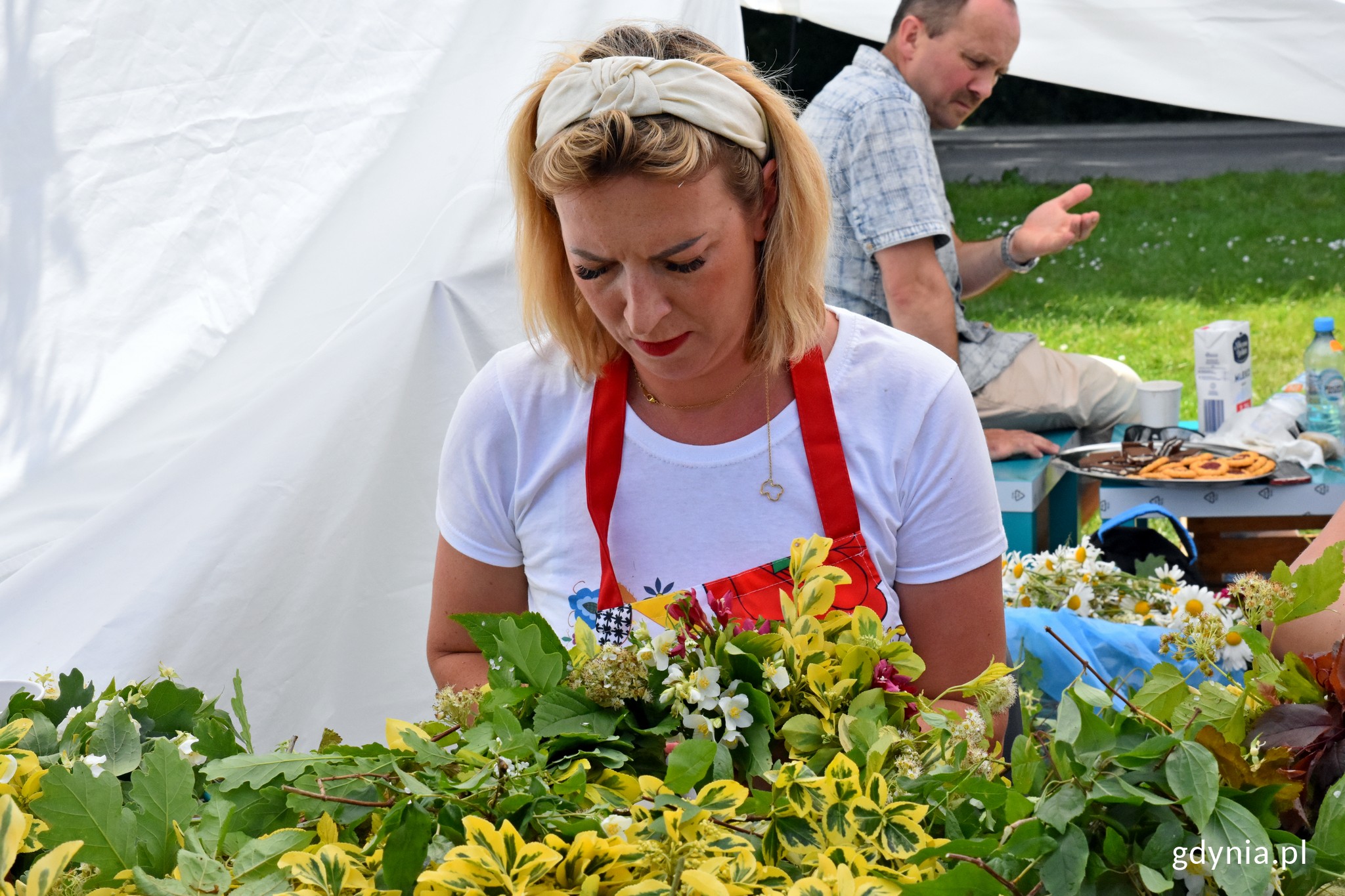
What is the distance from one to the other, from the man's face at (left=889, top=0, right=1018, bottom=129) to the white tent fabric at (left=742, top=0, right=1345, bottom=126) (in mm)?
246

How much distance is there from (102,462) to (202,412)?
6.7 inches

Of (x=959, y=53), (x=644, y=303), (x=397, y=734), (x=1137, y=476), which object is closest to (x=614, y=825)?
(x=397, y=734)

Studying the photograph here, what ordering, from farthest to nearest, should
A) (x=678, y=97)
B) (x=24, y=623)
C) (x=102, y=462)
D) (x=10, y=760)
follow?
1. (x=102, y=462)
2. (x=24, y=623)
3. (x=678, y=97)
4. (x=10, y=760)

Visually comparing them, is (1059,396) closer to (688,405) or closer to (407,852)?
(688,405)

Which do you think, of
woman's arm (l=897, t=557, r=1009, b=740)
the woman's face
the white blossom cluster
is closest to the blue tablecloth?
the white blossom cluster

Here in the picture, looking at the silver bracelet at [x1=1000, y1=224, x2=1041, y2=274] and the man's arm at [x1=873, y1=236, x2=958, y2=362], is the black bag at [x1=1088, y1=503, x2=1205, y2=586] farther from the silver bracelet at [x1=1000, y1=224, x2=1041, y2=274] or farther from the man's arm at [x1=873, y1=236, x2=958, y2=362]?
the silver bracelet at [x1=1000, y1=224, x2=1041, y2=274]

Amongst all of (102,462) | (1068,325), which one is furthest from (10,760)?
(1068,325)

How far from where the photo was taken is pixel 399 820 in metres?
0.67

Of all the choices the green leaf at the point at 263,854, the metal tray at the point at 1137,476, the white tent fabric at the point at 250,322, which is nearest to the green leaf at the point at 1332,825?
the green leaf at the point at 263,854

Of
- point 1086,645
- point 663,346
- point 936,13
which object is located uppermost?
point 936,13

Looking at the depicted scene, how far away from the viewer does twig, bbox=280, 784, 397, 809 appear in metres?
0.71

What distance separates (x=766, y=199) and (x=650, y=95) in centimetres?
23

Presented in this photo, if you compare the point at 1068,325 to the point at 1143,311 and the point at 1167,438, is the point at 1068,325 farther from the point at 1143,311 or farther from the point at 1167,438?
the point at 1167,438

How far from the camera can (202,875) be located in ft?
2.20
